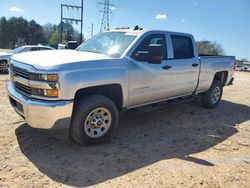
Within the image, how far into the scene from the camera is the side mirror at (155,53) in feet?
16.3

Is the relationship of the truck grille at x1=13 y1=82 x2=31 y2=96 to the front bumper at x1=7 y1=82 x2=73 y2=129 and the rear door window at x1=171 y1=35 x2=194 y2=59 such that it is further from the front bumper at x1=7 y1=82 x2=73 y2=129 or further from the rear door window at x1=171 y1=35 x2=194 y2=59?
the rear door window at x1=171 y1=35 x2=194 y2=59

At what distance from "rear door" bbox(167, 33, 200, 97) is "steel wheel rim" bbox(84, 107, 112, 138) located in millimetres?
1836

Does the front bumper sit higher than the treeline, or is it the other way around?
the treeline

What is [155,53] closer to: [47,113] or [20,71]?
[47,113]

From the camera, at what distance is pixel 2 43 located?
275ft

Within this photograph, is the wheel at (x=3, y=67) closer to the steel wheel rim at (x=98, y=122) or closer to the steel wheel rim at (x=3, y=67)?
the steel wheel rim at (x=3, y=67)

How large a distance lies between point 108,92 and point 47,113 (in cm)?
126

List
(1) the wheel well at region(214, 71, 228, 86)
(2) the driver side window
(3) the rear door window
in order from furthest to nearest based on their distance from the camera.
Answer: (1) the wheel well at region(214, 71, 228, 86) < (3) the rear door window < (2) the driver side window

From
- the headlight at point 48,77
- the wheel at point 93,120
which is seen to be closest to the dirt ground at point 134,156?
the wheel at point 93,120

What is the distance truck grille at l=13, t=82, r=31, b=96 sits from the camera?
4310 mm

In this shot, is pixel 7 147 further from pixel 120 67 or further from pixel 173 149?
pixel 173 149

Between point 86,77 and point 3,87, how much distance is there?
20.1ft

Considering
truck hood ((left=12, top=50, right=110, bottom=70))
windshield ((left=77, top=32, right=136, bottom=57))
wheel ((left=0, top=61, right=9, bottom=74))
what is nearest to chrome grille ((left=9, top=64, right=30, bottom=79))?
truck hood ((left=12, top=50, right=110, bottom=70))

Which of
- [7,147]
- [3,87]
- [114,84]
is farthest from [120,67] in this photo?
[3,87]
